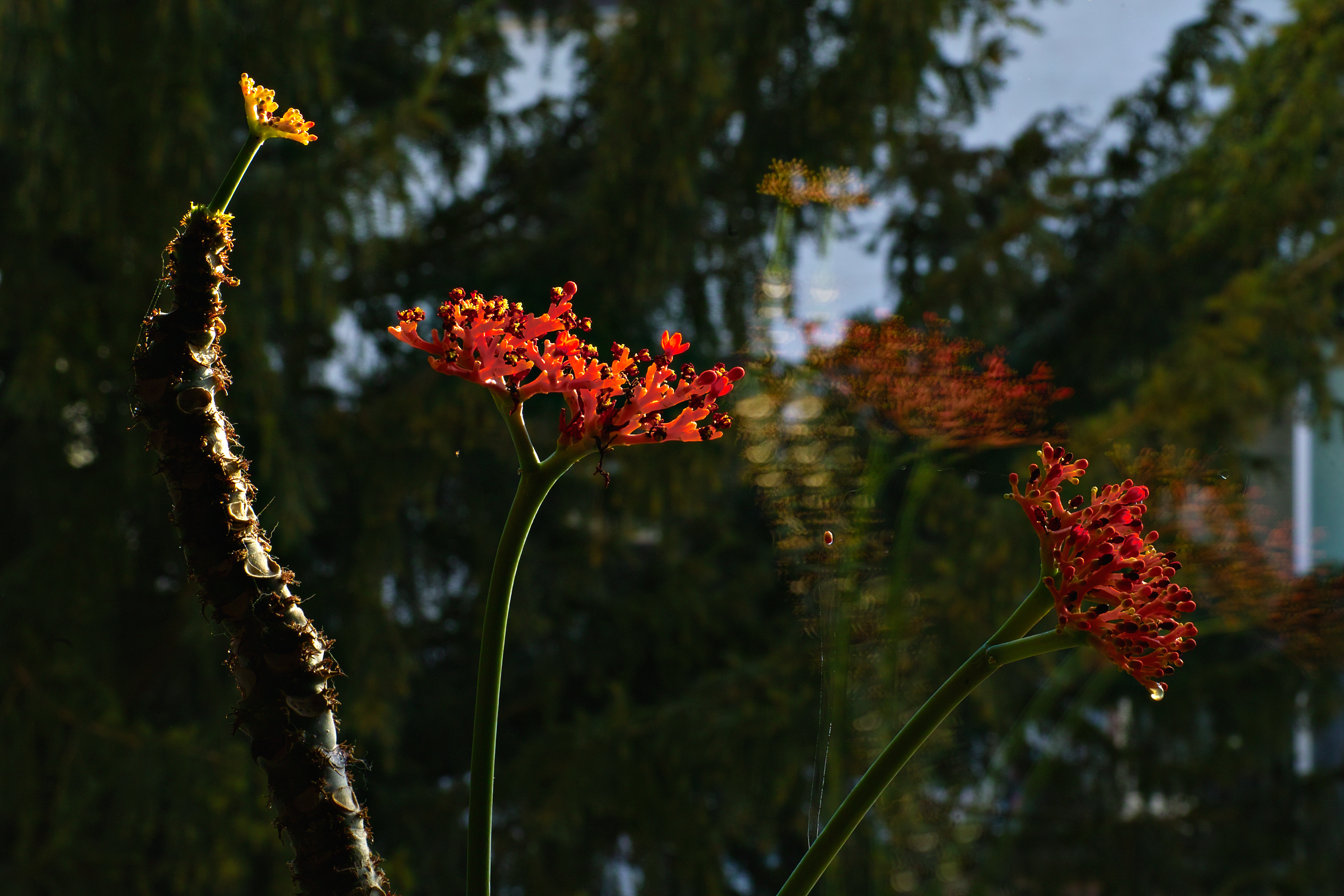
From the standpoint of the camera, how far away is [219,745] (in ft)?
2.85

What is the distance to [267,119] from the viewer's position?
12 cm

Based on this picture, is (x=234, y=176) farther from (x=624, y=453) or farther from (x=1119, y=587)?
(x=624, y=453)

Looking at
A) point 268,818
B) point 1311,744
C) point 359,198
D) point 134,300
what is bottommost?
point 268,818

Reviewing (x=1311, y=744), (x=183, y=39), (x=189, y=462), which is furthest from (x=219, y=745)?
(x=1311, y=744)

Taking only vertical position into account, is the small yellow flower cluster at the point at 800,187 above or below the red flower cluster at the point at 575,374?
above

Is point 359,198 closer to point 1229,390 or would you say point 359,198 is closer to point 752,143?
point 752,143

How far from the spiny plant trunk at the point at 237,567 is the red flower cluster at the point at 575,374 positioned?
25 millimetres

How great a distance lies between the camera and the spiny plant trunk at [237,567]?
0.12 meters

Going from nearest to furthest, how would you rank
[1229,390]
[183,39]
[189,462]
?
[189,462]
[183,39]
[1229,390]

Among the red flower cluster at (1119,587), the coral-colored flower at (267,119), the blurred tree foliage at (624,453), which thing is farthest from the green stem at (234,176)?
the blurred tree foliage at (624,453)

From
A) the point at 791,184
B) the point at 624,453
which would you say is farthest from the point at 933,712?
the point at 624,453

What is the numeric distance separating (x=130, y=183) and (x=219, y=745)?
1.61 ft

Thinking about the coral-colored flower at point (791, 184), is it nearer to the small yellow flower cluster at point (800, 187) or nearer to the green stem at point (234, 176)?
the small yellow flower cluster at point (800, 187)

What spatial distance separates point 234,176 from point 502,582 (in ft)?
0.19
